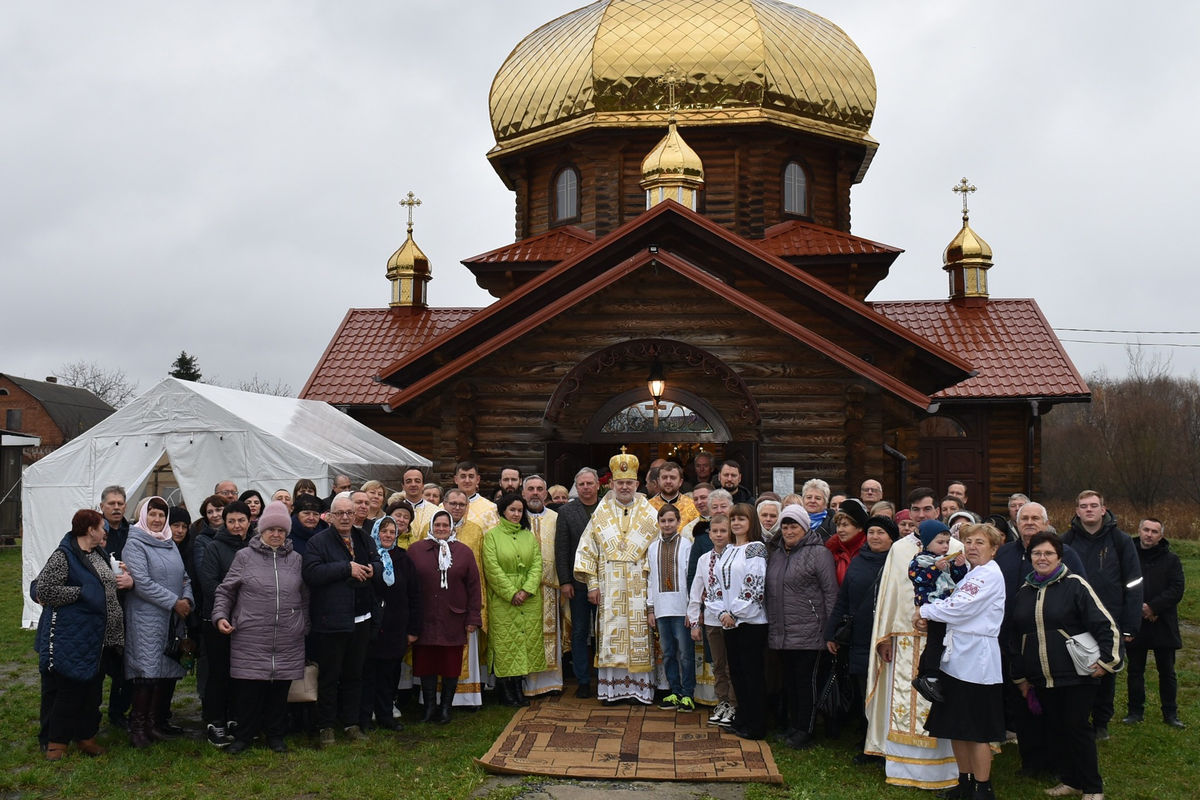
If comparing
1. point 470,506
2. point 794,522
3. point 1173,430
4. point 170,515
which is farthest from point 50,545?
point 1173,430

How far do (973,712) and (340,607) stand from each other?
419cm

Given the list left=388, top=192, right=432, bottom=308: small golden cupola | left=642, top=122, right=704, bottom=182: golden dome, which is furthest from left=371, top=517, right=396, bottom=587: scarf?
left=388, top=192, right=432, bottom=308: small golden cupola

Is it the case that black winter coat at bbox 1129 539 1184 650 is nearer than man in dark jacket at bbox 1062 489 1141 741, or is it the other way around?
man in dark jacket at bbox 1062 489 1141 741

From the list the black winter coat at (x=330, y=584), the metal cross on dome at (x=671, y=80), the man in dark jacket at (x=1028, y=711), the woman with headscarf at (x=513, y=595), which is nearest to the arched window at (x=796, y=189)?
the metal cross on dome at (x=671, y=80)

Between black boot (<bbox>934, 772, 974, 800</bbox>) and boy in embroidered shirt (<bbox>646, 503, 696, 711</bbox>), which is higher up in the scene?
boy in embroidered shirt (<bbox>646, 503, 696, 711</bbox>)

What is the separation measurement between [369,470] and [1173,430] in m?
43.7

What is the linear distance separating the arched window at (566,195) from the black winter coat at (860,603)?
518 inches

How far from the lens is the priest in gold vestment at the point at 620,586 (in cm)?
887

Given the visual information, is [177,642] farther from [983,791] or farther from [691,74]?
[691,74]

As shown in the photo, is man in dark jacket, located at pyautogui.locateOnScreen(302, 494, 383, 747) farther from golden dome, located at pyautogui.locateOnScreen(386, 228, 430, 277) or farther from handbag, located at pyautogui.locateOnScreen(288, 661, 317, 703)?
golden dome, located at pyautogui.locateOnScreen(386, 228, 430, 277)

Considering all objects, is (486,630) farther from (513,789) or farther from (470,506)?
(513,789)

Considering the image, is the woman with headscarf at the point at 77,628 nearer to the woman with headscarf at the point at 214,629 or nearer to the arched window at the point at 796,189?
the woman with headscarf at the point at 214,629

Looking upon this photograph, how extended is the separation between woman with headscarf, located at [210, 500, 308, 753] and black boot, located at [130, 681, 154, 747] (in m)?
0.70

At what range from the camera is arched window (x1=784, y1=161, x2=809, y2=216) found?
63.3ft
